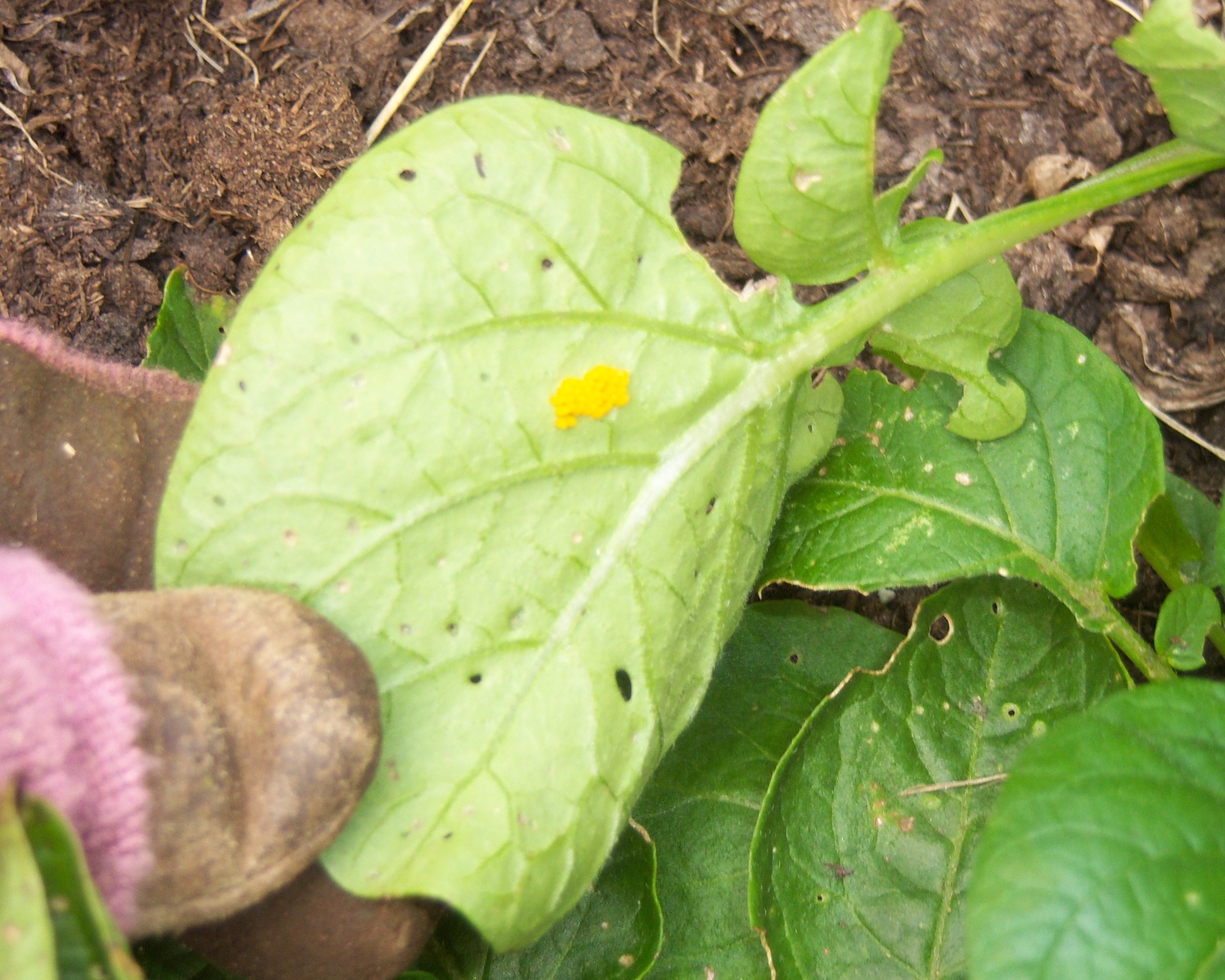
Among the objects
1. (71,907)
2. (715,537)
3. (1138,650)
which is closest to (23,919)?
(71,907)

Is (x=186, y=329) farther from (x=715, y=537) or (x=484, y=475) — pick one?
(x=715, y=537)

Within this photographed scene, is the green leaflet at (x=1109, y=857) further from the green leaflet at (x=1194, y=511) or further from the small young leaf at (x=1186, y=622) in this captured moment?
the green leaflet at (x=1194, y=511)

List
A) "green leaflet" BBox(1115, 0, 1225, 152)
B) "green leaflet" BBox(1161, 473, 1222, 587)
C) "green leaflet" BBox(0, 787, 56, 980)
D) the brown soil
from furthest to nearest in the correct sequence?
the brown soil, "green leaflet" BBox(1161, 473, 1222, 587), "green leaflet" BBox(1115, 0, 1225, 152), "green leaflet" BBox(0, 787, 56, 980)

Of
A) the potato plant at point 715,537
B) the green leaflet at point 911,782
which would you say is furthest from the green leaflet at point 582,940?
the green leaflet at point 911,782

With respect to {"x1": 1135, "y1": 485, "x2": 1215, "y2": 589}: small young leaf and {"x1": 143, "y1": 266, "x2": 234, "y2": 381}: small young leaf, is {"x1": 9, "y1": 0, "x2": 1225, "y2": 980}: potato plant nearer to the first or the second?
{"x1": 1135, "y1": 485, "x2": 1215, "y2": 589}: small young leaf

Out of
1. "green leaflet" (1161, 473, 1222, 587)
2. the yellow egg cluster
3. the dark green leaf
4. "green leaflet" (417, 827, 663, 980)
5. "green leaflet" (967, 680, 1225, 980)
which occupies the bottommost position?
"green leaflet" (417, 827, 663, 980)

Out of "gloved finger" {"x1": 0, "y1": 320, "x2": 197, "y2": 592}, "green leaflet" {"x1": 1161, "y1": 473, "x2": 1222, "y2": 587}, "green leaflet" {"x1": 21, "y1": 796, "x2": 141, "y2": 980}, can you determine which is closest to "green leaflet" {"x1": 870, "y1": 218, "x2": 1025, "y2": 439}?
"green leaflet" {"x1": 1161, "y1": 473, "x2": 1222, "y2": 587}
